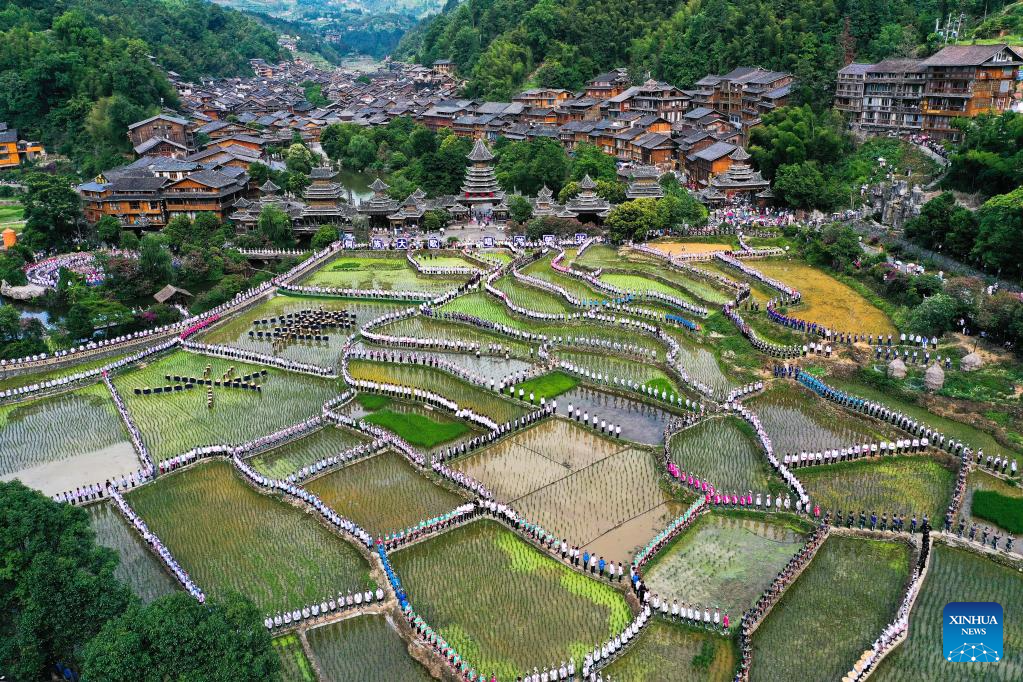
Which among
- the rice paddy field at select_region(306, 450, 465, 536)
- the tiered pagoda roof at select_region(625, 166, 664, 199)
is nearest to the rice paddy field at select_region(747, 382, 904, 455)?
the rice paddy field at select_region(306, 450, 465, 536)

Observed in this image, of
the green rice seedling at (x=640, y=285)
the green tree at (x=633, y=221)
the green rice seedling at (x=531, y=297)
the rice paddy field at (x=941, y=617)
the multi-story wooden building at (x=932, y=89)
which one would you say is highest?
the multi-story wooden building at (x=932, y=89)

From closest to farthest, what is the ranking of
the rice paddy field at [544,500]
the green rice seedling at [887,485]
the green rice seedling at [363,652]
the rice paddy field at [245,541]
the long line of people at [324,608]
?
the green rice seedling at [363,652], the rice paddy field at [544,500], the long line of people at [324,608], the rice paddy field at [245,541], the green rice seedling at [887,485]

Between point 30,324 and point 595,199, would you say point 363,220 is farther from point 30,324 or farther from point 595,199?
point 30,324

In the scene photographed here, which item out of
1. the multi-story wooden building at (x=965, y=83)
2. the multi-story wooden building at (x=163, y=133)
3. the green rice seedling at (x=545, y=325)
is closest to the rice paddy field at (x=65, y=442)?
the green rice seedling at (x=545, y=325)

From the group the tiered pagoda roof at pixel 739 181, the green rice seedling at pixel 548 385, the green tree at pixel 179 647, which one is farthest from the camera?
the tiered pagoda roof at pixel 739 181

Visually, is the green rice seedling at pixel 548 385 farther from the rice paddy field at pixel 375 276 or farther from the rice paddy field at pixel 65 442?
the rice paddy field at pixel 65 442

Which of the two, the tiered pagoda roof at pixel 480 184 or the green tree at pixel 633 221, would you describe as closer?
the green tree at pixel 633 221

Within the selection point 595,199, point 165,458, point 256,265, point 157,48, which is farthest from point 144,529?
point 157,48

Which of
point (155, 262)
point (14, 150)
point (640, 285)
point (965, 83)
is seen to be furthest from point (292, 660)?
point (14, 150)
